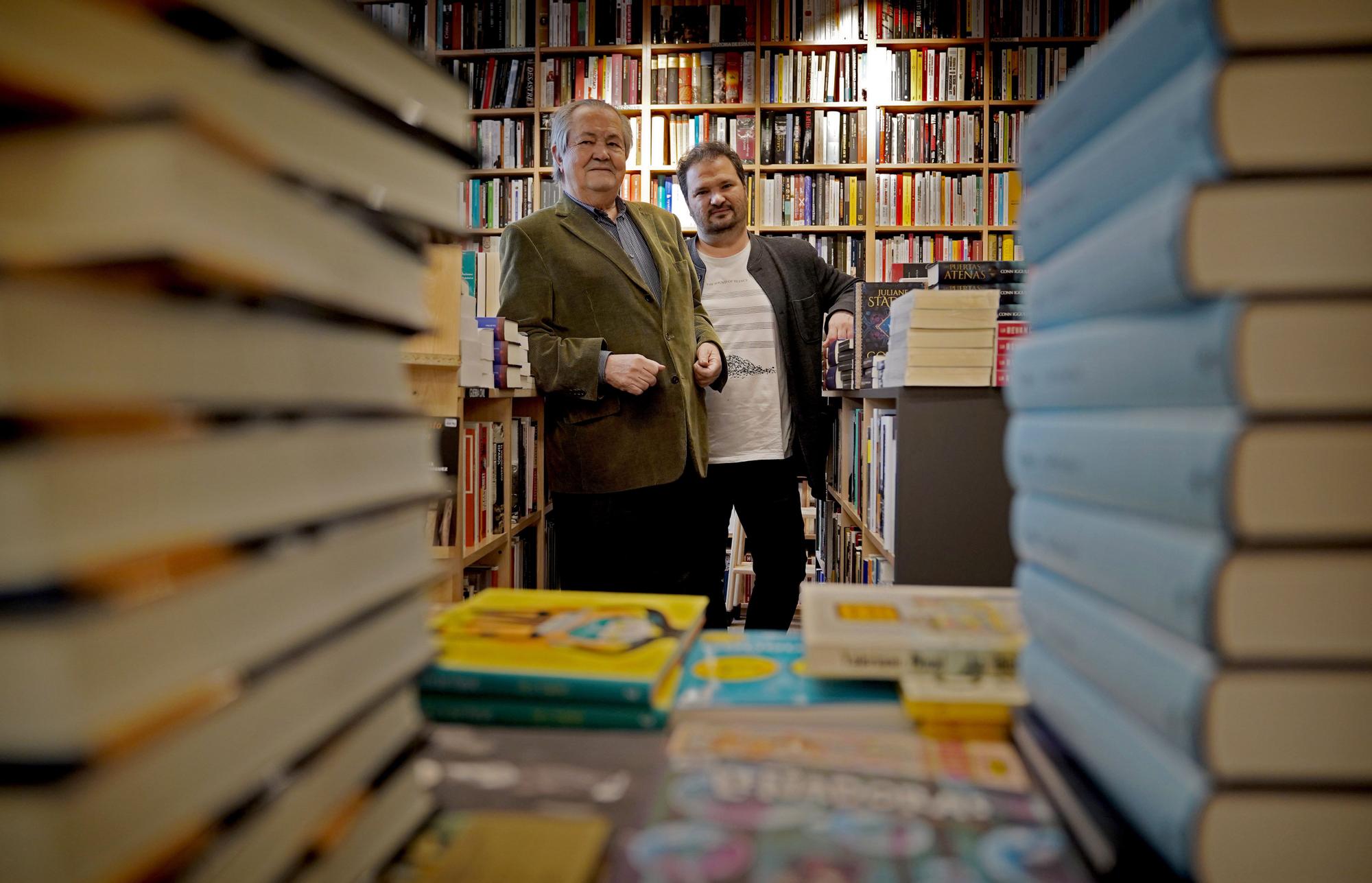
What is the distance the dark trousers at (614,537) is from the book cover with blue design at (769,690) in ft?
4.73

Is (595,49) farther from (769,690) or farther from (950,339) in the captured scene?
(769,690)

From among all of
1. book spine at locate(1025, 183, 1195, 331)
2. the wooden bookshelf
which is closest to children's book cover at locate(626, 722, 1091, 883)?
book spine at locate(1025, 183, 1195, 331)

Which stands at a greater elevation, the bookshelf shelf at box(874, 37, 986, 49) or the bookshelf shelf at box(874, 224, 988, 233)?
the bookshelf shelf at box(874, 37, 986, 49)

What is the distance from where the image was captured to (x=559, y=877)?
37 centimetres

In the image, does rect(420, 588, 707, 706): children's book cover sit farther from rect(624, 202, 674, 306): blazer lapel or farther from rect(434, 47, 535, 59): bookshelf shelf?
rect(434, 47, 535, 59): bookshelf shelf

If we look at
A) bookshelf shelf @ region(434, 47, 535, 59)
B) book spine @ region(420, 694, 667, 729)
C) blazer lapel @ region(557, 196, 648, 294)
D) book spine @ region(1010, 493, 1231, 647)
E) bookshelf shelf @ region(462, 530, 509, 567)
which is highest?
bookshelf shelf @ region(434, 47, 535, 59)

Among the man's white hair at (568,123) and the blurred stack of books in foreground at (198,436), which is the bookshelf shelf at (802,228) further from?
the blurred stack of books in foreground at (198,436)

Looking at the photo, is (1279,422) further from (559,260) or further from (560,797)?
(559,260)

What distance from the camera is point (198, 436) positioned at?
262 mm

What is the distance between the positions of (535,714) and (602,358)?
1508 millimetres

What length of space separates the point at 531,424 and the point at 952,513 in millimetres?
1597

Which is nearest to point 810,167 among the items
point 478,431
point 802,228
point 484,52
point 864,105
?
point 802,228

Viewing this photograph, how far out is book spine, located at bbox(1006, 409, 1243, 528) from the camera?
32cm

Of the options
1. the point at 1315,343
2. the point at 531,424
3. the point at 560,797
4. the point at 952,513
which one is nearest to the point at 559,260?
the point at 531,424
